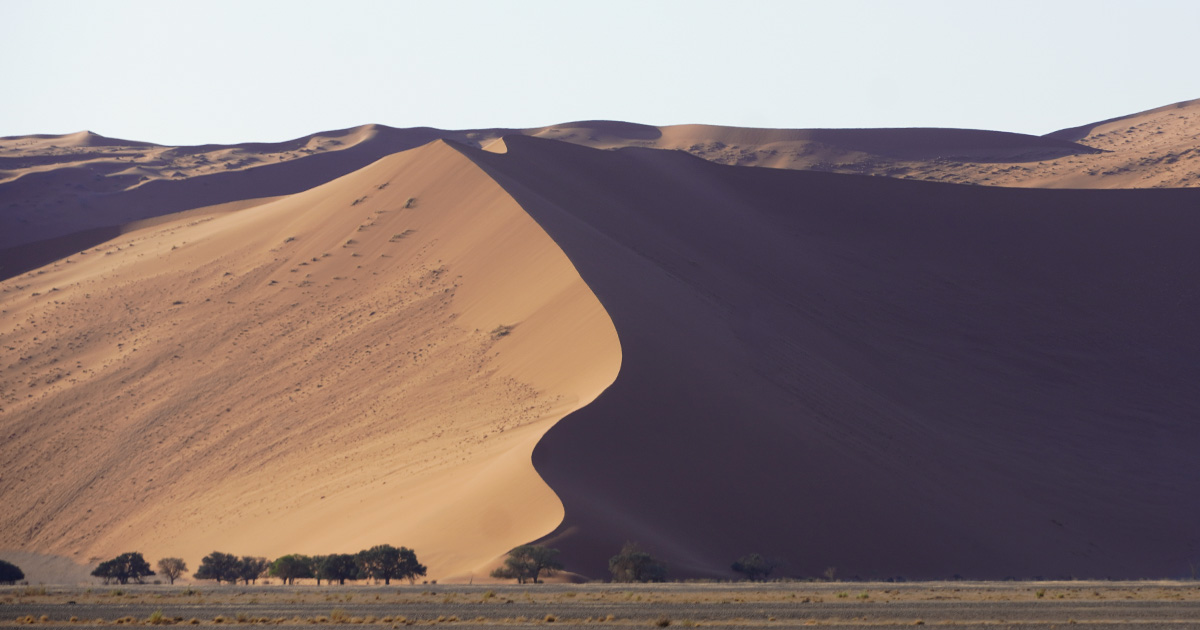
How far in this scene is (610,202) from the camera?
1678 inches

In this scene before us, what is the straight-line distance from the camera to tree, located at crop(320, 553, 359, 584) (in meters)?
19.6

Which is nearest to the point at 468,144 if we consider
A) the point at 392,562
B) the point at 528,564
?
the point at 392,562

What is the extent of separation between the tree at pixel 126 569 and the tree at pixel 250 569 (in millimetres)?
2518

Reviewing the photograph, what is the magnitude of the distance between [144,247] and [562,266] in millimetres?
24014

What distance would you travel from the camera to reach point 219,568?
70.6 ft

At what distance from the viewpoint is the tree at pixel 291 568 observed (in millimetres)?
20250

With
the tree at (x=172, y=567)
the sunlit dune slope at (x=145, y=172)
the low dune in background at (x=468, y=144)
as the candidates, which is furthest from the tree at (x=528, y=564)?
the sunlit dune slope at (x=145, y=172)

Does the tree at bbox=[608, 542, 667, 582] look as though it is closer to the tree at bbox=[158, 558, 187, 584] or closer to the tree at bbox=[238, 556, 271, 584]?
the tree at bbox=[238, 556, 271, 584]

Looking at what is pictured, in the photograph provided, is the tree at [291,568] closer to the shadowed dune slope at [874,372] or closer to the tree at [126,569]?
the tree at [126,569]

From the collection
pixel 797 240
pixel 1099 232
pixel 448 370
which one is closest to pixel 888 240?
pixel 797 240

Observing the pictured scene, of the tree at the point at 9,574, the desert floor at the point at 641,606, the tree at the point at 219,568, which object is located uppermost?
the desert floor at the point at 641,606

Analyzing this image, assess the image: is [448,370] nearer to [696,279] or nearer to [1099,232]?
[696,279]

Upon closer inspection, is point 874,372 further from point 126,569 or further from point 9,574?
point 9,574

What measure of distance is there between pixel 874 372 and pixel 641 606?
856 inches
